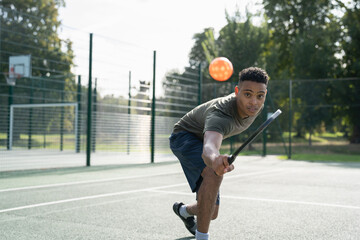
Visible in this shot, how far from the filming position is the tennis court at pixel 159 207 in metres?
3.92

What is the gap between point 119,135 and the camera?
1270 cm

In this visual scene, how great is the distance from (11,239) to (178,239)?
4.83ft

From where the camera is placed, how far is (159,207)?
17.4ft

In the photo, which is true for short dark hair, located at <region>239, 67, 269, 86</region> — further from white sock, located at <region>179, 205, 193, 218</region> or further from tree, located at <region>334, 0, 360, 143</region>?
tree, located at <region>334, 0, 360, 143</region>

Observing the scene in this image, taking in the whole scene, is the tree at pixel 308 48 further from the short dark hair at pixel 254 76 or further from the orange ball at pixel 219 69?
the short dark hair at pixel 254 76

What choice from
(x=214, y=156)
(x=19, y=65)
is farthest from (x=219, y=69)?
(x=214, y=156)

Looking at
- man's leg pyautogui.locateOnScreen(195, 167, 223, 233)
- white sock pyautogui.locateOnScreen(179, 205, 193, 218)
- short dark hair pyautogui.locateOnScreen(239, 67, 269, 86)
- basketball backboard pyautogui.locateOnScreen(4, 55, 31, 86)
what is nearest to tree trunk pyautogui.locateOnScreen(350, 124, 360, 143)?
basketball backboard pyautogui.locateOnScreen(4, 55, 31, 86)

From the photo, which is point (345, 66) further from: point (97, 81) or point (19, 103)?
point (19, 103)

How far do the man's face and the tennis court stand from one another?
1.30 meters

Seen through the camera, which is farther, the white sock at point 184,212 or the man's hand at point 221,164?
the white sock at point 184,212

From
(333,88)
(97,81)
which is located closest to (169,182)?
(97,81)

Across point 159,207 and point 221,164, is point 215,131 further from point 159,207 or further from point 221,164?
point 159,207

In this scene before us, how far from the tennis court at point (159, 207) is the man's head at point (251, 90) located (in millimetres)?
1315

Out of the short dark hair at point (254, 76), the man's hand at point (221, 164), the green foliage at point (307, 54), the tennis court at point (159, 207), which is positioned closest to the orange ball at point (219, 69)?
the green foliage at point (307, 54)
